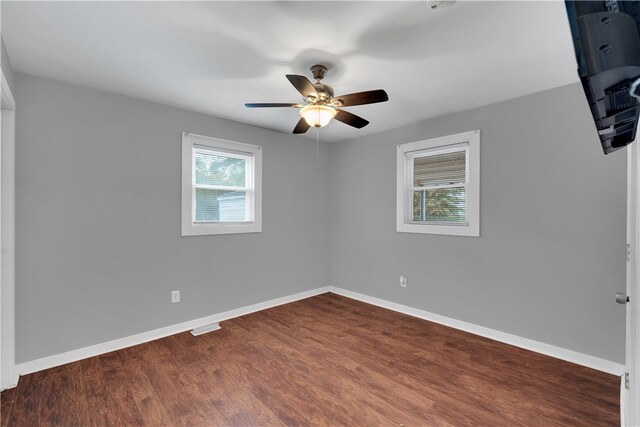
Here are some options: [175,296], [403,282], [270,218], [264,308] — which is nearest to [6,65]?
[175,296]

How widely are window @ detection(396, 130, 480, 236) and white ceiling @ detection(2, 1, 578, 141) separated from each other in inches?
25.4

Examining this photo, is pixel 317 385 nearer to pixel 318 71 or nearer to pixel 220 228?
pixel 220 228

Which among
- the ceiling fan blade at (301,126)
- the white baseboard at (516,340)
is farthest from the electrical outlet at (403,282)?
the ceiling fan blade at (301,126)

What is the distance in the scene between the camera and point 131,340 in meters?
2.86

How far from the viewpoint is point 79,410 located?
1.94 metres

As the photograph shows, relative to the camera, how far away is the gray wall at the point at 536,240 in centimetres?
243

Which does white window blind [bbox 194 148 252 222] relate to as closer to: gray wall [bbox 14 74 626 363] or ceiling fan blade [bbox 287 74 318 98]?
gray wall [bbox 14 74 626 363]

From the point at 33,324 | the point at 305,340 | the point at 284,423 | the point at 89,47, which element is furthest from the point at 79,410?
the point at 89,47

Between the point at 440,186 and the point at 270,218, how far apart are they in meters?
2.26

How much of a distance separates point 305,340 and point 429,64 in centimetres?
276

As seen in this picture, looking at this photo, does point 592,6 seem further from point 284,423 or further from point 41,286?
point 41,286

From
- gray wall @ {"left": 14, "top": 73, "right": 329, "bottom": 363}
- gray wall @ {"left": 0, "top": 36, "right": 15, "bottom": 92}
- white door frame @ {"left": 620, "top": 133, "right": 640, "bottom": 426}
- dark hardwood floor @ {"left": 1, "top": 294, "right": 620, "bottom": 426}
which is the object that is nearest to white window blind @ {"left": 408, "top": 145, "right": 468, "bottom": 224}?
dark hardwood floor @ {"left": 1, "top": 294, "right": 620, "bottom": 426}

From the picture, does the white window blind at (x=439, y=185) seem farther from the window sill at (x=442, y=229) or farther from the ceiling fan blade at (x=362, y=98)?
the ceiling fan blade at (x=362, y=98)

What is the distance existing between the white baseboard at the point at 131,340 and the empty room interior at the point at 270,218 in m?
0.02
